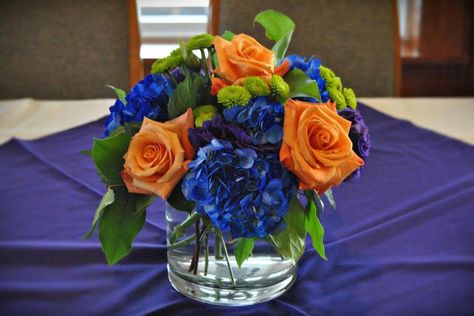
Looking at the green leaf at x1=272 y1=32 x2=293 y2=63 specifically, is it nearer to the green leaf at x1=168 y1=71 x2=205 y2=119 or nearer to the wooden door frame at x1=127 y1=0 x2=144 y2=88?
the green leaf at x1=168 y1=71 x2=205 y2=119

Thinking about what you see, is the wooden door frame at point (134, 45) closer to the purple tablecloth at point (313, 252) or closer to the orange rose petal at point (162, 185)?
the purple tablecloth at point (313, 252)

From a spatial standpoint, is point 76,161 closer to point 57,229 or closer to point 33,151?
point 33,151

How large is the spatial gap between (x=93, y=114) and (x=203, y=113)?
2.96ft

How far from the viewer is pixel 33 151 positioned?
123 cm

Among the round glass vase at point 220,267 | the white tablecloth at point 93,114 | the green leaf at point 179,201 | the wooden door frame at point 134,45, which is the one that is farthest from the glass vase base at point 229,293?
the wooden door frame at point 134,45

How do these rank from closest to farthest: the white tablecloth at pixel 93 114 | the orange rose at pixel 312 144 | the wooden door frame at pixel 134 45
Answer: the orange rose at pixel 312 144 → the white tablecloth at pixel 93 114 → the wooden door frame at pixel 134 45

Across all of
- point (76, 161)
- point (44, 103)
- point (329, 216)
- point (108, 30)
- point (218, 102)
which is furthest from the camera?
point (108, 30)

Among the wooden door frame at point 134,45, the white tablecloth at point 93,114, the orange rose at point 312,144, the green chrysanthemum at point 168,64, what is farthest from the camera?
the wooden door frame at point 134,45

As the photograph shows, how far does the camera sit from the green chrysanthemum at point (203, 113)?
62 cm

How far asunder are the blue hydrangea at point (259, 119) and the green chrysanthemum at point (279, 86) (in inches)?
0.6

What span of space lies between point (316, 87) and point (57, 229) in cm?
48

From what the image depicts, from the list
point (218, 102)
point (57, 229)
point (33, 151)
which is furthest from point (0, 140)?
point (218, 102)

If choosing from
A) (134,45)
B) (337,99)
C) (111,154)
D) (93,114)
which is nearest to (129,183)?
(111,154)

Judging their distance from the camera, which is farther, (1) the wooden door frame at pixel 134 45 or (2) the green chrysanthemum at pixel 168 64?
(1) the wooden door frame at pixel 134 45
